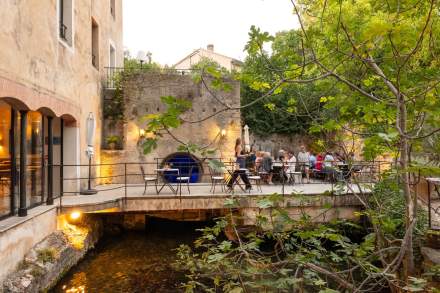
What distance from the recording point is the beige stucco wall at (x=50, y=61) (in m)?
6.62

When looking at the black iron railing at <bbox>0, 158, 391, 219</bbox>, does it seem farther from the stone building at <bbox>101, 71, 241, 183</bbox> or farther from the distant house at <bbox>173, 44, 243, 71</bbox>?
the distant house at <bbox>173, 44, 243, 71</bbox>

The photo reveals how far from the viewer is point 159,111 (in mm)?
13883

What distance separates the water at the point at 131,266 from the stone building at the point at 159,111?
350 centimetres

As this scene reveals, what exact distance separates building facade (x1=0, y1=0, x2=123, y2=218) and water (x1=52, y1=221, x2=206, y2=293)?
1.76 m

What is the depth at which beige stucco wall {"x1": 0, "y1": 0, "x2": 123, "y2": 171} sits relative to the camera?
662cm

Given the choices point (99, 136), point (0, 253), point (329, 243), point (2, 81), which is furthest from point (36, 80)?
point (329, 243)

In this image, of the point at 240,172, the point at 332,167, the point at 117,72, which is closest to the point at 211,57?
the point at 117,72

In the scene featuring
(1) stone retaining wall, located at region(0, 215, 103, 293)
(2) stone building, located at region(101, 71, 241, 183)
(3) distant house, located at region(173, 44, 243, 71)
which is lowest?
(1) stone retaining wall, located at region(0, 215, 103, 293)

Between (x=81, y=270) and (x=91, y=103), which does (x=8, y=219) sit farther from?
(x=91, y=103)

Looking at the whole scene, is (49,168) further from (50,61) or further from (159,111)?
(159,111)

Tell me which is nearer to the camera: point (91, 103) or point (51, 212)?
point (51, 212)

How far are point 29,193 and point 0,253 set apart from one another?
238cm

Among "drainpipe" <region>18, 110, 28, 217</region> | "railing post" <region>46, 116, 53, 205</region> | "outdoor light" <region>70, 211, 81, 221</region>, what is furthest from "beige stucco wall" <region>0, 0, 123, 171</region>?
"outdoor light" <region>70, 211, 81, 221</region>

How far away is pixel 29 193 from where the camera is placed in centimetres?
779
